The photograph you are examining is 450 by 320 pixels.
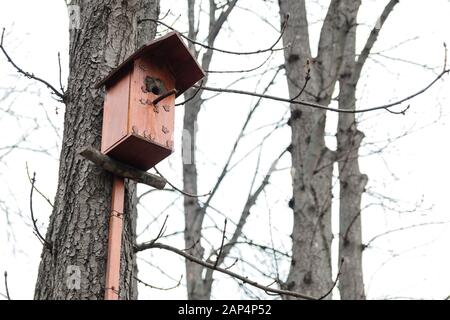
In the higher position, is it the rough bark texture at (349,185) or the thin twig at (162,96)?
the rough bark texture at (349,185)

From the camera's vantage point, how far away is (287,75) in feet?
19.7

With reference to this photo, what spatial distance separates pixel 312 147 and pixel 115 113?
9.46 ft

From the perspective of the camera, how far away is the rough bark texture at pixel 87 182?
288cm

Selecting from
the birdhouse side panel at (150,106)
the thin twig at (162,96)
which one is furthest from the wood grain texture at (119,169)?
the thin twig at (162,96)

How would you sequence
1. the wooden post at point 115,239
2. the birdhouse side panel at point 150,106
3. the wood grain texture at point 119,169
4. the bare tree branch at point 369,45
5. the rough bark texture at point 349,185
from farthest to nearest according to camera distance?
the bare tree branch at point 369,45 < the rough bark texture at point 349,185 < the birdhouse side panel at point 150,106 < the wood grain texture at point 119,169 < the wooden post at point 115,239

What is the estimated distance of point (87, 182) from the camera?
119 inches

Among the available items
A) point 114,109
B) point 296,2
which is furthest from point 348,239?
point 114,109

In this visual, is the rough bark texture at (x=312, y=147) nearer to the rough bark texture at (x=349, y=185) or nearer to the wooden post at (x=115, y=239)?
the rough bark texture at (x=349, y=185)

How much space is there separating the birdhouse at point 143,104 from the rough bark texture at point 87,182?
102 millimetres

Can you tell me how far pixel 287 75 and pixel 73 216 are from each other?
3376 millimetres

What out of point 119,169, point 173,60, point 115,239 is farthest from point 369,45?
point 115,239

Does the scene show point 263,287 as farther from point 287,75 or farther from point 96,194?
point 287,75

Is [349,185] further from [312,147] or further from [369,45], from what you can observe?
[369,45]

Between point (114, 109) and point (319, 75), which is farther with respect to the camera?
point (319, 75)
